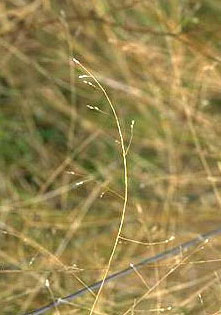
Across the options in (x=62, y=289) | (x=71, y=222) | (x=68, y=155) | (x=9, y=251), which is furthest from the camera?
(x=68, y=155)

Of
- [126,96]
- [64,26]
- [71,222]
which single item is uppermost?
[64,26]

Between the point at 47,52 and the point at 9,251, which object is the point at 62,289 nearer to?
the point at 9,251

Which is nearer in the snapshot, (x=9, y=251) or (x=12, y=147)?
(x=9, y=251)

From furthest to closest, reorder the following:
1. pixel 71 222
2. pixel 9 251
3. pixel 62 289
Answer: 1. pixel 71 222
2. pixel 9 251
3. pixel 62 289

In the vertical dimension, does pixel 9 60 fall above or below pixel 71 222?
above

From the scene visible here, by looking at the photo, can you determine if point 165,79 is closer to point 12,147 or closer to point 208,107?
point 208,107

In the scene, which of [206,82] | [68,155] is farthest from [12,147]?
[206,82]
